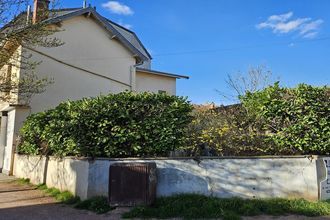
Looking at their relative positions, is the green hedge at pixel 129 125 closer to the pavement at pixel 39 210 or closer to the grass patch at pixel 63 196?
the grass patch at pixel 63 196

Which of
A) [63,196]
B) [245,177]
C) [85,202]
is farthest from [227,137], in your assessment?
[63,196]

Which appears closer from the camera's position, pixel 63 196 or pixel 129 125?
pixel 129 125

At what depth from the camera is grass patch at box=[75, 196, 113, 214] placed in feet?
26.8

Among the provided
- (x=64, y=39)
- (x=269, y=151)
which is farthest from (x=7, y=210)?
(x=64, y=39)

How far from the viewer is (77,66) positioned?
59.2 feet

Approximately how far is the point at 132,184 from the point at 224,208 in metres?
2.06

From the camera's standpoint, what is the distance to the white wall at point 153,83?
76.3 feet

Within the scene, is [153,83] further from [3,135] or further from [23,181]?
[23,181]

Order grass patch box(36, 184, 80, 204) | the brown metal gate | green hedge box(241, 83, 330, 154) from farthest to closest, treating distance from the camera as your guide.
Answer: grass patch box(36, 184, 80, 204), green hedge box(241, 83, 330, 154), the brown metal gate

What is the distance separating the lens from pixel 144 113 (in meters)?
9.18

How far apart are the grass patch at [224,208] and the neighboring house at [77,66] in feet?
29.1

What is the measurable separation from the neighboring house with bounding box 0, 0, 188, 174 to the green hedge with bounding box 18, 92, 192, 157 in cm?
609

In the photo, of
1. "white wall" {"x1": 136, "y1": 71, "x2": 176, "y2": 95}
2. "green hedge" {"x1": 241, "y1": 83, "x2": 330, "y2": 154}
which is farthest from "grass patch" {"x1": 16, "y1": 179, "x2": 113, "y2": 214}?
"white wall" {"x1": 136, "y1": 71, "x2": 176, "y2": 95}

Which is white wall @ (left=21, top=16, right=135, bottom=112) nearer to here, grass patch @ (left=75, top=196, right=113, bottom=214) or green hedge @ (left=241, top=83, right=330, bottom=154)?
grass patch @ (left=75, top=196, right=113, bottom=214)
